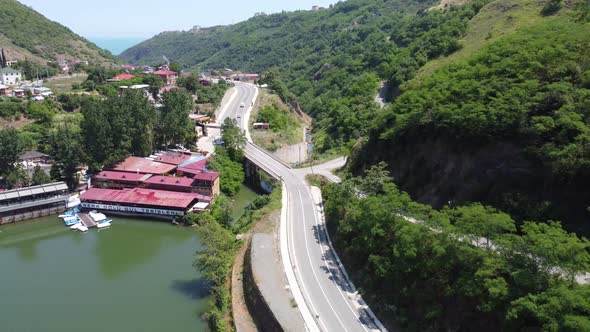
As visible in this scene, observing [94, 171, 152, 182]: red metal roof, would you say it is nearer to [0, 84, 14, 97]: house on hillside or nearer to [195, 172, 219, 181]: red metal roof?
[195, 172, 219, 181]: red metal roof

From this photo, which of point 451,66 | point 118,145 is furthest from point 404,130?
point 118,145

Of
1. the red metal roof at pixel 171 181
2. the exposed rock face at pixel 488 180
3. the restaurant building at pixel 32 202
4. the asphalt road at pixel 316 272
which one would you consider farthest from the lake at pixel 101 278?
the exposed rock face at pixel 488 180

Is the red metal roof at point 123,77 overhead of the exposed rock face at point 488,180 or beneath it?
overhead

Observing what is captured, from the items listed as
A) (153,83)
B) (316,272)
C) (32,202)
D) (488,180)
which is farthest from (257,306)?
(153,83)

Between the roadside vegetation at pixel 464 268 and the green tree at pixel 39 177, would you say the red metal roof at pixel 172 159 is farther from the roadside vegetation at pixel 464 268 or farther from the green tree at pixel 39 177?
the roadside vegetation at pixel 464 268

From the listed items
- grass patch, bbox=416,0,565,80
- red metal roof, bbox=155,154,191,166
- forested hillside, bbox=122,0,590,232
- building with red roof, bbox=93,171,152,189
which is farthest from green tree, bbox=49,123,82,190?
grass patch, bbox=416,0,565,80


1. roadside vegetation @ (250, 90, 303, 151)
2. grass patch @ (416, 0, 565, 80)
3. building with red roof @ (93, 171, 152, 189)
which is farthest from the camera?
roadside vegetation @ (250, 90, 303, 151)
